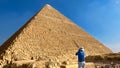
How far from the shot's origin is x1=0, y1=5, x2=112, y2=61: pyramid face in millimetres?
43562

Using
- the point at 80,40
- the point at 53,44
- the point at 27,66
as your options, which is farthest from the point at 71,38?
the point at 27,66

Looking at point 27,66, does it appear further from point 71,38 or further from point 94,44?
point 94,44

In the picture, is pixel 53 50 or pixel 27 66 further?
pixel 53 50

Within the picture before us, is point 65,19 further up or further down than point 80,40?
further up

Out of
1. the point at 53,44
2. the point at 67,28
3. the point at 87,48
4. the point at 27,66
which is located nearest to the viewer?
the point at 27,66

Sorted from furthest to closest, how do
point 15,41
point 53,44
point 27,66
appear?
point 53,44
point 15,41
point 27,66

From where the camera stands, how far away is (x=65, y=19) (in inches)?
2483

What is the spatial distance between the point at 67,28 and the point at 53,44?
377 inches

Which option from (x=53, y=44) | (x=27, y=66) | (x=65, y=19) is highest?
(x=65, y=19)

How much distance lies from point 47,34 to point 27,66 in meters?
35.3

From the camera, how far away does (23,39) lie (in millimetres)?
47906

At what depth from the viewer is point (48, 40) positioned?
166ft

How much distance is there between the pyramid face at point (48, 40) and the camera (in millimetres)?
43562

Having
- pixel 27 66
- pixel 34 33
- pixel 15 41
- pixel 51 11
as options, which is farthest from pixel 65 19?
pixel 27 66
